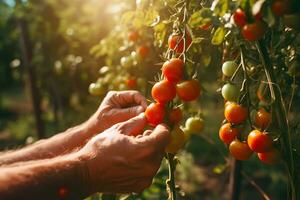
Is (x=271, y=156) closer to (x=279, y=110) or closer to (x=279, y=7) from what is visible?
(x=279, y=110)

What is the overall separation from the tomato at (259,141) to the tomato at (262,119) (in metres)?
0.05

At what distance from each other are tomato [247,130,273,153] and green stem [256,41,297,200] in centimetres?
5

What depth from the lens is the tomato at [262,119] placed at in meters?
1.30

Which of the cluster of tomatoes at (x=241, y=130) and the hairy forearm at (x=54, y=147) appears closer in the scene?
the cluster of tomatoes at (x=241, y=130)

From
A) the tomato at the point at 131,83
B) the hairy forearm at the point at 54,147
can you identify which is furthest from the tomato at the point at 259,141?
the tomato at the point at 131,83

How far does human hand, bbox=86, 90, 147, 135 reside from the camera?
1.68m

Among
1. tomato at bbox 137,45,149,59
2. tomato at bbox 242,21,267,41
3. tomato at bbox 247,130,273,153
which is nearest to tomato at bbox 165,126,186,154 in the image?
tomato at bbox 247,130,273,153

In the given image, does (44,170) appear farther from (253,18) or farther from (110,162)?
(253,18)

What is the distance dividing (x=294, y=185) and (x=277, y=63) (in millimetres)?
373

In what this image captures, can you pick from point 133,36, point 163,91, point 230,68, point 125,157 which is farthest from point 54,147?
point 230,68

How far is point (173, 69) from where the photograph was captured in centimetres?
128

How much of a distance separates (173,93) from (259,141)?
279 millimetres

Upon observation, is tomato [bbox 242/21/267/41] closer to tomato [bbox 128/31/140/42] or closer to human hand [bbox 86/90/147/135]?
human hand [bbox 86/90/147/135]

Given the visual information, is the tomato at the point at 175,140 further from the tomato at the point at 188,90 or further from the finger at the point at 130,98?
the finger at the point at 130,98
